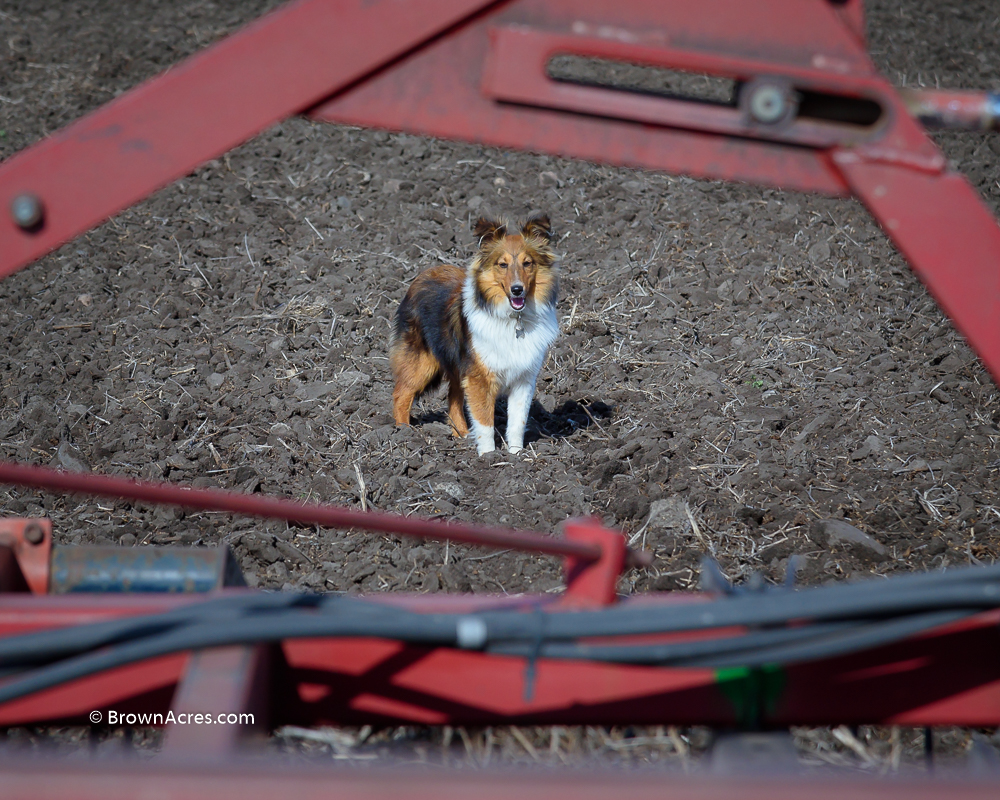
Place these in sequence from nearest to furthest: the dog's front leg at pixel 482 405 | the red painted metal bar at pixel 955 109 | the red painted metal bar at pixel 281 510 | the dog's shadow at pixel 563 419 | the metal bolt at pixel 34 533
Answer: the red painted metal bar at pixel 955 109, the red painted metal bar at pixel 281 510, the metal bolt at pixel 34 533, the dog's shadow at pixel 563 419, the dog's front leg at pixel 482 405

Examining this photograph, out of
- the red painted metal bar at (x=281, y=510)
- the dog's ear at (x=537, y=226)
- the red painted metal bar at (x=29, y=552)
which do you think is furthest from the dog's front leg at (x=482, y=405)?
the red painted metal bar at (x=281, y=510)

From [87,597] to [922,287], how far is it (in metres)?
6.90

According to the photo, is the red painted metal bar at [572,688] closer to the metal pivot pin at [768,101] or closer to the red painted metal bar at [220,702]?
the red painted metal bar at [220,702]

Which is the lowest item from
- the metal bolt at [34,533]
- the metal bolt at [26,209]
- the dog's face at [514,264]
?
the dog's face at [514,264]

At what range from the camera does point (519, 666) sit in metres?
1.73

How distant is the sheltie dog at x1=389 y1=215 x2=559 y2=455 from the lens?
241 inches

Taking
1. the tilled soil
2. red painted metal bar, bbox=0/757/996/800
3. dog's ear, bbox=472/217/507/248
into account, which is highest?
red painted metal bar, bbox=0/757/996/800

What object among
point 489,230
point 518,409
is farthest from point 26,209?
point 489,230

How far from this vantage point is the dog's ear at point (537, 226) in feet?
20.8

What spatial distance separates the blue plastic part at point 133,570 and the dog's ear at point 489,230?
14.3 feet

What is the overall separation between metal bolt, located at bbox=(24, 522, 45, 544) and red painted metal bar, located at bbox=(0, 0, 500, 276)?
900 millimetres

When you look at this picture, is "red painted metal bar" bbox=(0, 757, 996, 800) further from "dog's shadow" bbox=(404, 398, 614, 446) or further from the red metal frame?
"dog's shadow" bbox=(404, 398, 614, 446)

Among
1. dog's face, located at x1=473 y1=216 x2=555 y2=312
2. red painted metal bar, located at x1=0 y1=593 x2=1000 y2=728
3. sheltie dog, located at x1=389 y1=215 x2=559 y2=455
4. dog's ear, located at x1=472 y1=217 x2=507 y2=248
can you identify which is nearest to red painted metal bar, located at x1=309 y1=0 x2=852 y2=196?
red painted metal bar, located at x1=0 y1=593 x2=1000 y2=728

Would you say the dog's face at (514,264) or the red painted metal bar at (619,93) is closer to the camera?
the red painted metal bar at (619,93)
